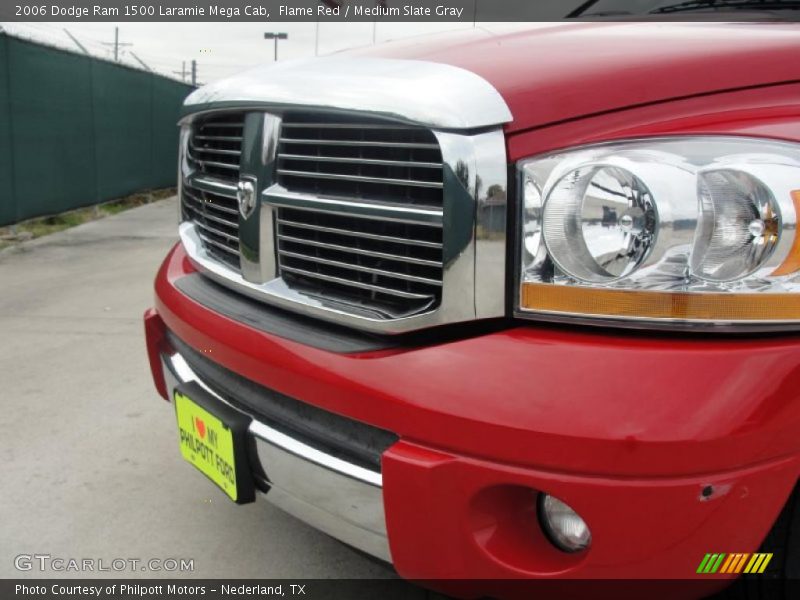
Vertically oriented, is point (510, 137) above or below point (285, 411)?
above

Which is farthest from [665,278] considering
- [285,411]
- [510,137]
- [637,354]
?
[285,411]

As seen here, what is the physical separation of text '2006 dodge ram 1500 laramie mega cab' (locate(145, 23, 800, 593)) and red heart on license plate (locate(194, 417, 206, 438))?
19 centimetres

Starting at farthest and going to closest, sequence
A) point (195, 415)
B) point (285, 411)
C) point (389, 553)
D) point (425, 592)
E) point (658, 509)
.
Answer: point (425, 592) → point (195, 415) → point (285, 411) → point (389, 553) → point (658, 509)

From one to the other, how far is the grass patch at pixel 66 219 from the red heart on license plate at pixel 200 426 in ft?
20.4

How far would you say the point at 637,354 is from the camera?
4.08ft

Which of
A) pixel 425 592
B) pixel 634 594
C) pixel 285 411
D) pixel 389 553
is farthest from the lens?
pixel 425 592

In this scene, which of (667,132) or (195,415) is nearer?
(667,132)

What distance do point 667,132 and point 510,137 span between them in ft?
0.88

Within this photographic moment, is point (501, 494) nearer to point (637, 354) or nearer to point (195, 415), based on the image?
point (637, 354)

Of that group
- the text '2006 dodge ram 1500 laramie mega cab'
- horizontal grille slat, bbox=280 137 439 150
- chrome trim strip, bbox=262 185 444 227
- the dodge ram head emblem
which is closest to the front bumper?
the text '2006 dodge ram 1500 laramie mega cab'

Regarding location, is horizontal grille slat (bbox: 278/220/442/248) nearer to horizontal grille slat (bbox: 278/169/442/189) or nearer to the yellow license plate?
horizontal grille slat (bbox: 278/169/442/189)

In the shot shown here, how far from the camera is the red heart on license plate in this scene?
1892mm

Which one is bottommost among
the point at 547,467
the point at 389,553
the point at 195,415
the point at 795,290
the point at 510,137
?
the point at 389,553

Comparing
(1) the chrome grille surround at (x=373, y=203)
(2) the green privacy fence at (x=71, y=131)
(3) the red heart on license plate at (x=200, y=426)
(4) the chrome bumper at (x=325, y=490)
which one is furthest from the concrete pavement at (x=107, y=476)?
(2) the green privacy fence at (x=71, y=131)
